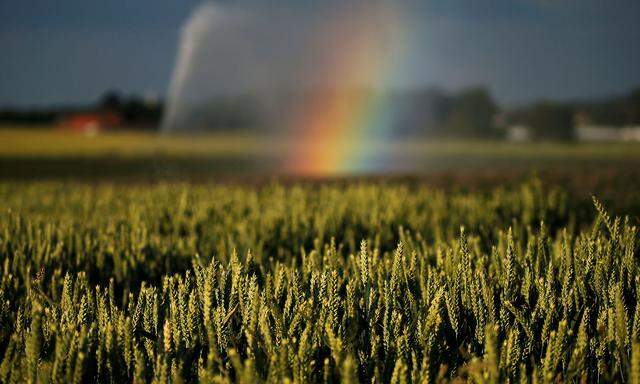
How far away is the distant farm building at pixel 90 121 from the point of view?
3607 inches

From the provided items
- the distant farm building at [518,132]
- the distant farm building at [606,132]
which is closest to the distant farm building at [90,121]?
the distant farm building at [518,132]

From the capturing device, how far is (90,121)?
93625mm

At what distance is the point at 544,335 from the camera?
2895 millimetres

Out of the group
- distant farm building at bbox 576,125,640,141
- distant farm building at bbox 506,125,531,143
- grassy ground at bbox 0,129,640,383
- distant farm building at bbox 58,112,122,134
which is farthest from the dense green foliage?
distant farm building at bbox 576,125,640,141

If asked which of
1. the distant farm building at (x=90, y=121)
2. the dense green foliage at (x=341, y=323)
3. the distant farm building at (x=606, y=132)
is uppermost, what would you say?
the distant farm building at (x=90, y=121)

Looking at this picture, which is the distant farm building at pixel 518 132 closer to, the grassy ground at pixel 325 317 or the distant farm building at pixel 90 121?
the distant farm building at pixel 90 121

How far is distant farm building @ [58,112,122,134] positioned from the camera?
91.6m

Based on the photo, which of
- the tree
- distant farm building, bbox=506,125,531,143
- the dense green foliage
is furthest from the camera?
distant farm building, bbox=506,125,531,143

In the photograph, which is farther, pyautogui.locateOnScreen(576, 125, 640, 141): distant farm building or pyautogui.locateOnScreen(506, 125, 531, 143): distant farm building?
pyautogui.locateOnScreen(576, 125, 640, 141): distant farm building

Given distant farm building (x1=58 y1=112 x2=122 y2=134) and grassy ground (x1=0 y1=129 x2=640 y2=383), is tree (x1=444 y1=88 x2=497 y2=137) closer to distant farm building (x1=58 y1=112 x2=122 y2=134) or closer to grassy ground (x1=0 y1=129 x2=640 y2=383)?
distant farm building (x1=58 y1=112 x2=122 y2=134)

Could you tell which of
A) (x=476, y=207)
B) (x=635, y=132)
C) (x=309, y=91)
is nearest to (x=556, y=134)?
(x=635, y=132)

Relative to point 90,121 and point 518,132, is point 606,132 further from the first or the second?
point 90,121

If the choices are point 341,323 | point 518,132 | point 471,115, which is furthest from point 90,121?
point 341,323

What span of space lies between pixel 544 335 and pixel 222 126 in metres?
86.9
